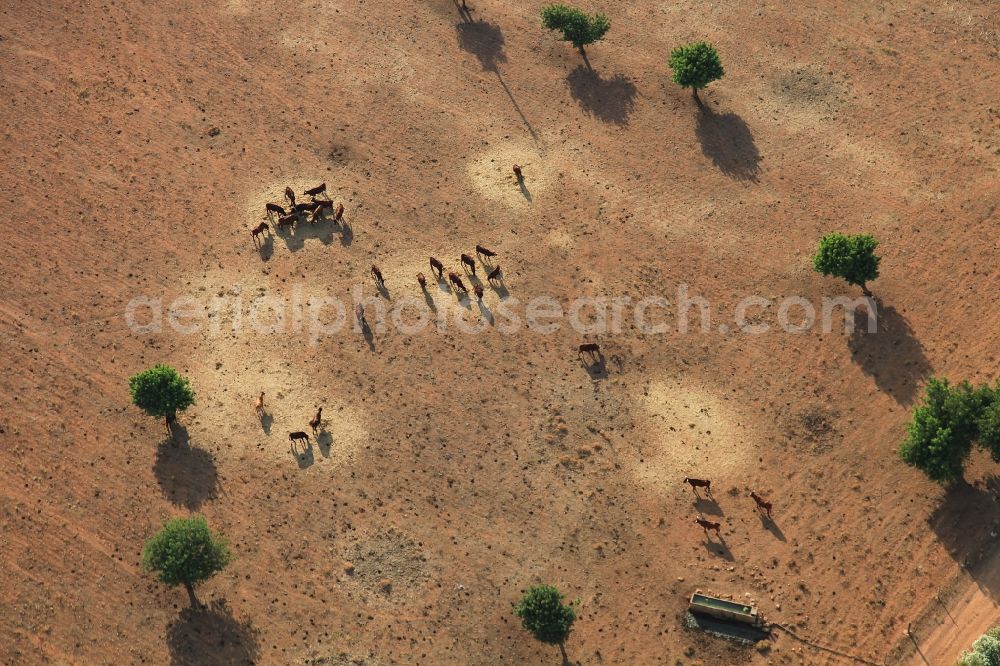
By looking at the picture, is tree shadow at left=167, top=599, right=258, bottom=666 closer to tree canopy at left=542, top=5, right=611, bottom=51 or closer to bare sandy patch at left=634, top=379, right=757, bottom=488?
bare sandy patch at left=634, top=379, right=757, bottom=488

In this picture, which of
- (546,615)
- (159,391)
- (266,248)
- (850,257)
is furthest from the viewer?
(266,248)

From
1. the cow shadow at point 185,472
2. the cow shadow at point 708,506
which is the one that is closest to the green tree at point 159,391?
the cow shadow at point 185,472

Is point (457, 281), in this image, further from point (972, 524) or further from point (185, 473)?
point (972, 524)

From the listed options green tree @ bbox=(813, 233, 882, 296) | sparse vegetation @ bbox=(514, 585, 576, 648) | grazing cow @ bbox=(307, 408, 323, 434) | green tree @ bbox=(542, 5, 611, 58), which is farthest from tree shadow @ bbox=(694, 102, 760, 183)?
sparse vegetation @ bbox=(514, 585, 576, 648)

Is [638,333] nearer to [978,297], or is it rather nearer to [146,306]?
[978,297]

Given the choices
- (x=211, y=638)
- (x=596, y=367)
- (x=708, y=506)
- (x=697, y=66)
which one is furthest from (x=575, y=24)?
(x=211, y=638)

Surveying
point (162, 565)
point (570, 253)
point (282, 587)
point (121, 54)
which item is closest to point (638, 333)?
point (570, 253)
